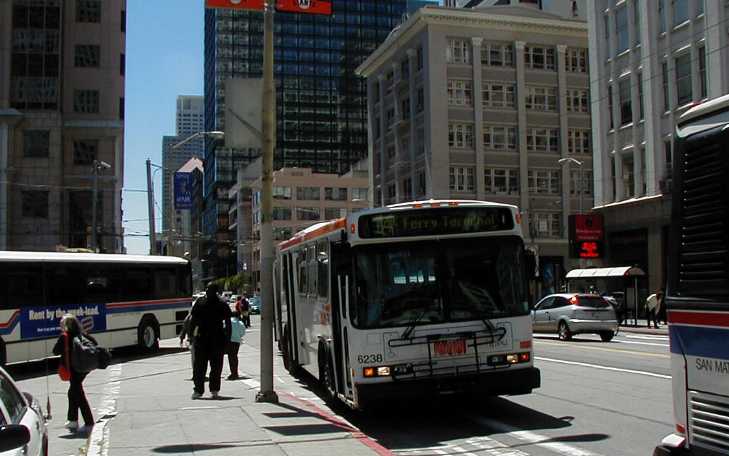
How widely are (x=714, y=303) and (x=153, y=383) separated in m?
13.9

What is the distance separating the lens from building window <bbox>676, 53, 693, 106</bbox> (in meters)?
38.0

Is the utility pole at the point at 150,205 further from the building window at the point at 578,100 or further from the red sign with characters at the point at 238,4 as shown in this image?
the building window at the point at 578,100

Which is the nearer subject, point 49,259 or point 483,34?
point 49,259

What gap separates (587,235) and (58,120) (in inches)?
1580

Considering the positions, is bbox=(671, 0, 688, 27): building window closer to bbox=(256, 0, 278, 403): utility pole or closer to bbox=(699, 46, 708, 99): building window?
bbox=(699, 46, 708, 99): building window

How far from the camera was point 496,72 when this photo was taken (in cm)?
6625

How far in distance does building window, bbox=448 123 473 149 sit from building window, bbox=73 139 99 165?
27848mm

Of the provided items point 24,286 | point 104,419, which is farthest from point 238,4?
point 24,286

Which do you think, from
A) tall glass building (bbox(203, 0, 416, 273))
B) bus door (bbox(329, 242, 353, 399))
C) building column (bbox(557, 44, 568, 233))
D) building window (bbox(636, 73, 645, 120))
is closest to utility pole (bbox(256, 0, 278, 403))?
bus door (bbox(329, 242, 353, 399))

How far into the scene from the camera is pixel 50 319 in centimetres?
2073

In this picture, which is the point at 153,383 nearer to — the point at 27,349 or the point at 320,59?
the point at 27,349

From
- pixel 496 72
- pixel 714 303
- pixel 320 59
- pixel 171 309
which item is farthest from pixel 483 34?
pixel 320 59

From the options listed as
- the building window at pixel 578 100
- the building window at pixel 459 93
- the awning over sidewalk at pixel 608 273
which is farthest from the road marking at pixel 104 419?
the building window at pixel 578 100

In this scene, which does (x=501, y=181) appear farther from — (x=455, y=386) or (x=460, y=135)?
(x=455, y=386)
